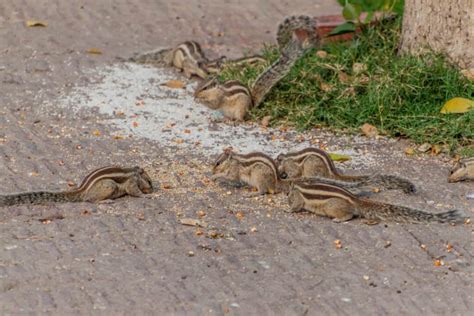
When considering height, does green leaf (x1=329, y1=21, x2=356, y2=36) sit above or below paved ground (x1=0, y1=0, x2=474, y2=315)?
above

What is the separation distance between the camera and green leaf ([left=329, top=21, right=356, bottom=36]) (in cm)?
1266

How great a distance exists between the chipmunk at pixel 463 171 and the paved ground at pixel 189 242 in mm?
77

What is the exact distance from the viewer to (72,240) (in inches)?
327

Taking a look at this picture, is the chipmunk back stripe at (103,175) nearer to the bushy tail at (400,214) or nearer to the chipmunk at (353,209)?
the chipmunk at (353,209)

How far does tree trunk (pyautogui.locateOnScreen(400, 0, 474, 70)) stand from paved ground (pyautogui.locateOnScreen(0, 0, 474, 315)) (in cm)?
145

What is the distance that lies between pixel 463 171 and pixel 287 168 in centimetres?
145

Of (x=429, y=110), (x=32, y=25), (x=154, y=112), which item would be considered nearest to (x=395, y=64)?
(x=429, y=110)

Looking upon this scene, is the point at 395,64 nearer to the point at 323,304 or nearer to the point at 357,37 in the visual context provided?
the point at 357,37

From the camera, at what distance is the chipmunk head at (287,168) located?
31.3 ft

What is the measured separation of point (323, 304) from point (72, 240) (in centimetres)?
200

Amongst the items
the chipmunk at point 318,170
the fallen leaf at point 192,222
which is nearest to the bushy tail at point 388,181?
the chipmunk at point 318,170

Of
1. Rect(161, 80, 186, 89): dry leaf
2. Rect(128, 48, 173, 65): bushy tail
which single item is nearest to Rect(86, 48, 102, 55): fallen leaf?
Rect(128, 48, 173, 65): bushy tail

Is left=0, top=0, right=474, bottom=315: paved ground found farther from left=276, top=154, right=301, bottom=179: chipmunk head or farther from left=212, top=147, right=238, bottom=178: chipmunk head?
left=276, top=154, right=301, bottom=179: chipmunk head

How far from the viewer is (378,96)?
1109 cm
